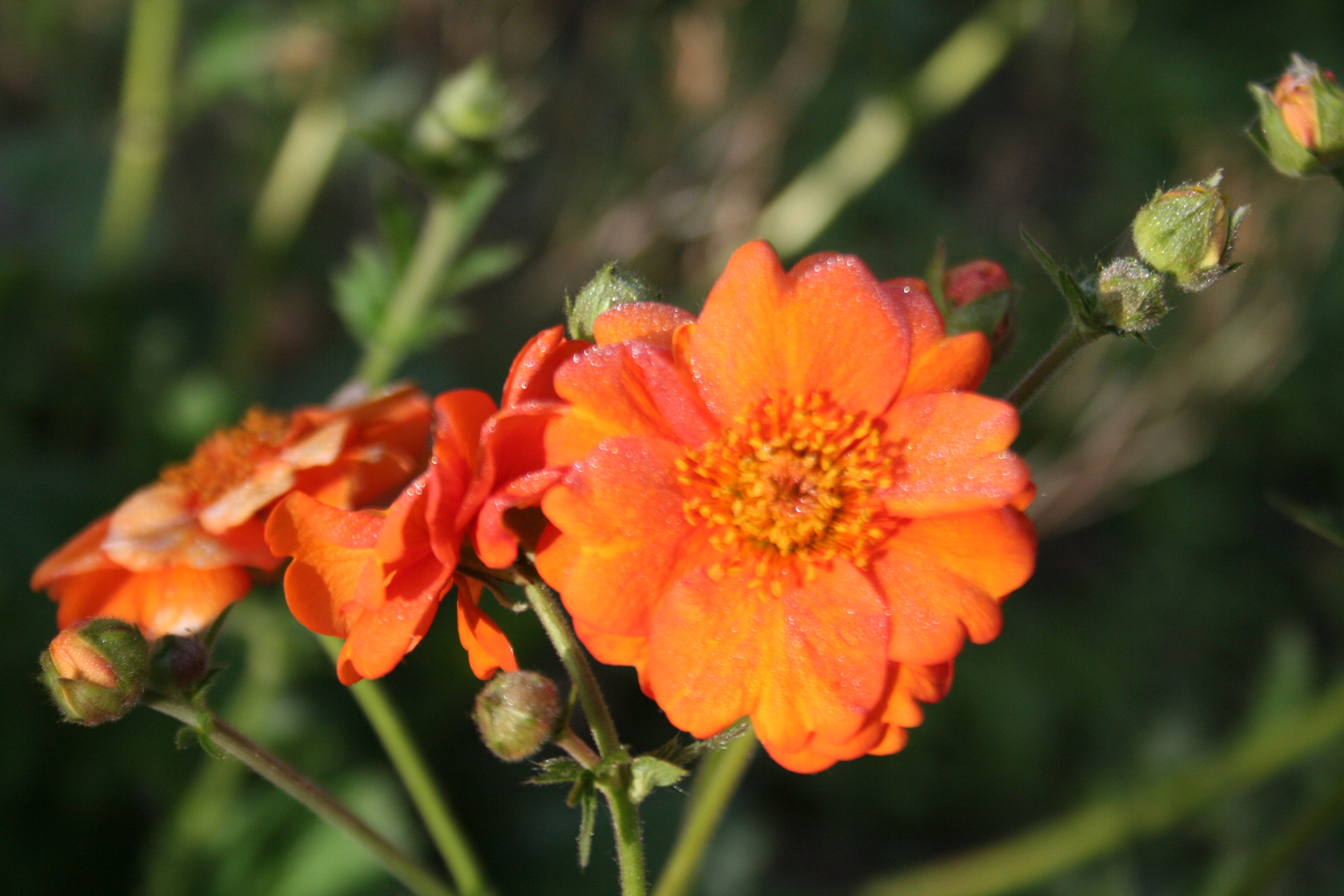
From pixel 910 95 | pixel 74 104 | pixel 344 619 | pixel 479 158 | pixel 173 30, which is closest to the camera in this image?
pixel 344 619

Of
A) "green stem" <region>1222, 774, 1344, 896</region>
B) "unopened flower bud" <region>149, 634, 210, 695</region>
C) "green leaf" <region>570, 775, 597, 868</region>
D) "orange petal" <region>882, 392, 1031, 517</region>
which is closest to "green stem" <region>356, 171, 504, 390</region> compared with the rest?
"unopened flower bud" <region>149, 634, 210, 695</region>

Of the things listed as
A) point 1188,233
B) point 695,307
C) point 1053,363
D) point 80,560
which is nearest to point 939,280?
point 1053,363

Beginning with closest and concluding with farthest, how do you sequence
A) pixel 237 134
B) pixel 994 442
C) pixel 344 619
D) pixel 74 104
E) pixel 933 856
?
pixel 994 442 < pixel 344 619 < pixel 933 856 < pixel 74 104 < pixel 237 134

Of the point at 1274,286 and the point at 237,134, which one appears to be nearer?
the point at 1274,286

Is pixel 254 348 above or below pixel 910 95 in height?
above

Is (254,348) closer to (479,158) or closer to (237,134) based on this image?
(237,134)

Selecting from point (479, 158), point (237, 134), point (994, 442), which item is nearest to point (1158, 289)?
point (994, 442)

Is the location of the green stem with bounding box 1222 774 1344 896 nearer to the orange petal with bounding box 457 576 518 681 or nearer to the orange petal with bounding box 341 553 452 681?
the orange petal with bounding box 457 576 518 681
